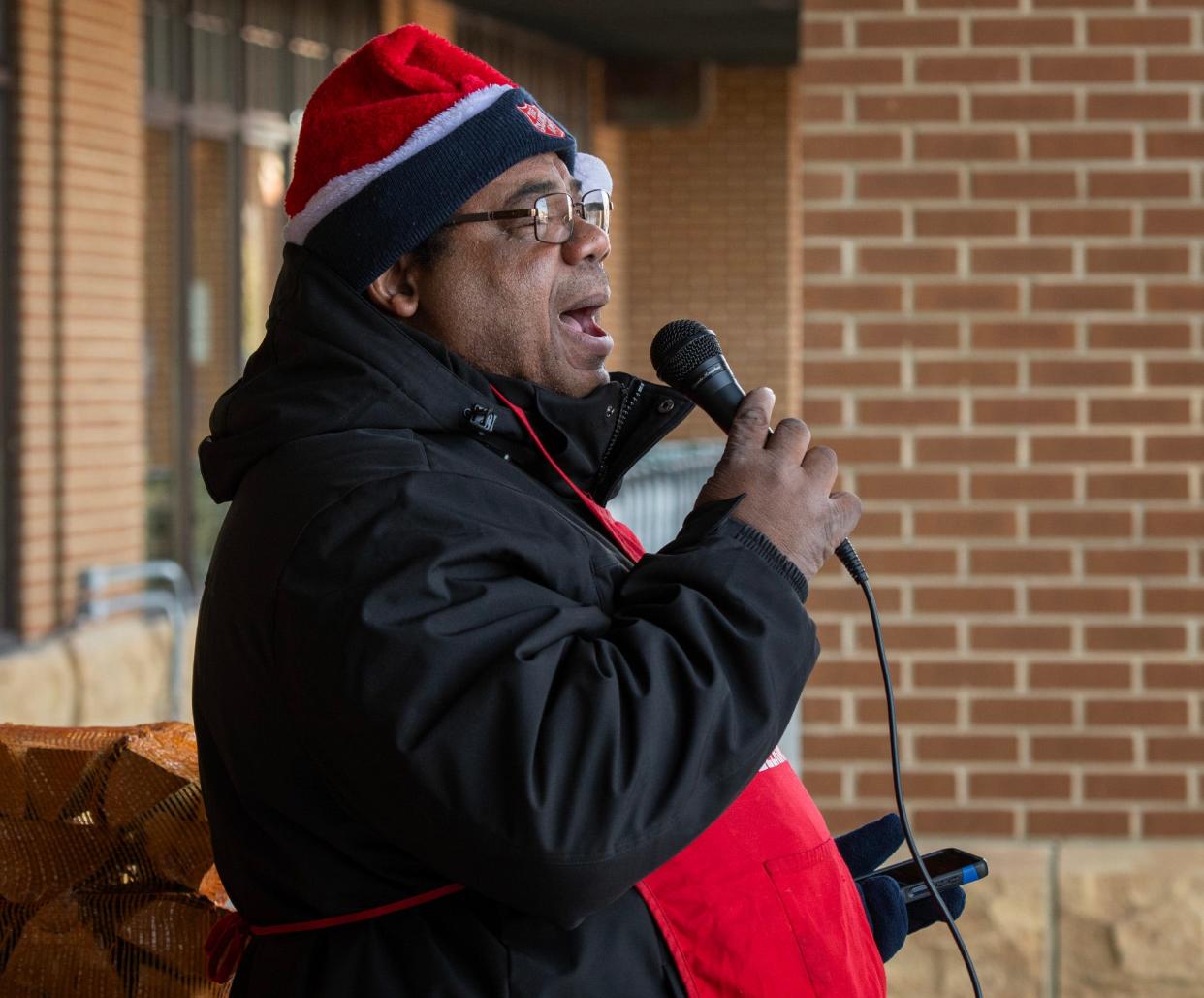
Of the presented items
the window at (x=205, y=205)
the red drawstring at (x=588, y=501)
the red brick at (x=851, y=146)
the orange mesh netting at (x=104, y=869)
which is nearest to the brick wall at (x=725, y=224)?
the window at (x=205, y=205)


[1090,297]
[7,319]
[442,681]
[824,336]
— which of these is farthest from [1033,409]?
[7,319]

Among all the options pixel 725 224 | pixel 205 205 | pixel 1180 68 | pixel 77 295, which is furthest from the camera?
pixel 725 224

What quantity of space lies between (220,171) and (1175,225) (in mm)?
7196

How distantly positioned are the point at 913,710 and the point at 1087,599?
0.49 meters

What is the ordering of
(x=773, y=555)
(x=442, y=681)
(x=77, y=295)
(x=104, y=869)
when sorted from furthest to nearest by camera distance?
(x=77, y=295), (x=104, y=869), (x=773, y=555), (x=442, y=681)

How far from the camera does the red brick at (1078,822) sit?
13.5 feet

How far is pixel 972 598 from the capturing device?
13.6 ft

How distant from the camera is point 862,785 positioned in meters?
4.20

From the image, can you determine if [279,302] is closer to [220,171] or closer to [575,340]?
[575,340]

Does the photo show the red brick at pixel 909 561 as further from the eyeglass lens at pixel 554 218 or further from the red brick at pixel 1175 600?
the eyeglass lens at pixel 554 218

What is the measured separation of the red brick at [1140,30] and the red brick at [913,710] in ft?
5.31

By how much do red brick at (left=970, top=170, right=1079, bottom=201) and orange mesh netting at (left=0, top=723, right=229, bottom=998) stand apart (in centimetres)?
245

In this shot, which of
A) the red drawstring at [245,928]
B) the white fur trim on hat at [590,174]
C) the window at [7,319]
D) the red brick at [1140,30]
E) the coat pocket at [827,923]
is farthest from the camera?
the window at [7,319]

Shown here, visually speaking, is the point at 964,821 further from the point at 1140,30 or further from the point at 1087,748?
the point at 1140,30
